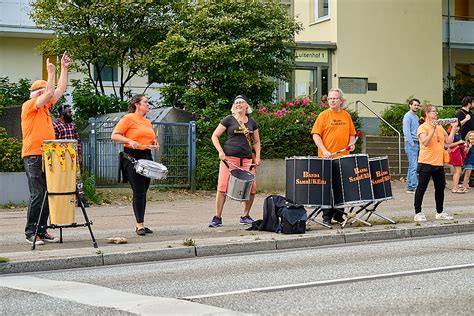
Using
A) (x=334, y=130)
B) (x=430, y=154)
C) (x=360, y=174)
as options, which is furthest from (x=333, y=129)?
(x=430, y=154)

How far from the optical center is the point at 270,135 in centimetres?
2094

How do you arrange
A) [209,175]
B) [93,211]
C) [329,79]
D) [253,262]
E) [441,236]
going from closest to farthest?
[253,262]
[441,236]
[93,211]
[209,175]
[329,79]

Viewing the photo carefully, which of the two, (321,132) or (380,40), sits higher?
(380,40)

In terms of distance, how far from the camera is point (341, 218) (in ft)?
45.8

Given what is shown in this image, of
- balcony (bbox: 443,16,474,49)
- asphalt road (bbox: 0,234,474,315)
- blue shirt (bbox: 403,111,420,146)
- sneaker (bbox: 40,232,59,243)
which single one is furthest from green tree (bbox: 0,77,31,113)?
balcony (bbox: 443,16,474,49)

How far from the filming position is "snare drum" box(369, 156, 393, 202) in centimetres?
1345

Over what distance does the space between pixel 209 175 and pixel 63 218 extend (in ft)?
29.7

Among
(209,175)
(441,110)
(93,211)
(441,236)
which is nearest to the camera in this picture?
(441,236)

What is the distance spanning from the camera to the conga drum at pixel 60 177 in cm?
1102

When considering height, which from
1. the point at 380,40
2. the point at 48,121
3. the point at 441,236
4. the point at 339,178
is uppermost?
the point at 380,40

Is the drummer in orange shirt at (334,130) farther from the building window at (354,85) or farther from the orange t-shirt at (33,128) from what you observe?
the building window at (354,85)

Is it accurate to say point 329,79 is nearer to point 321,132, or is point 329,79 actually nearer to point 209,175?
point 209,175

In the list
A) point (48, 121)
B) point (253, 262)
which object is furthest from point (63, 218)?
point (253, 262)

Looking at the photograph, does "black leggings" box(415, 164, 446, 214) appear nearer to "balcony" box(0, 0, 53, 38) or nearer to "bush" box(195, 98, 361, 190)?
"bush" box(195, 98, 361, 190)
